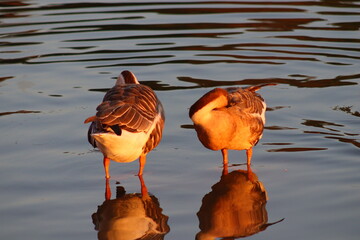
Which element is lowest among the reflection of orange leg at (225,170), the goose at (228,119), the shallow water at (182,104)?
the reflection of orange leg at (225,170)

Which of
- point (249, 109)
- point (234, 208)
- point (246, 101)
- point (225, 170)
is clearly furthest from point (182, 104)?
point (234, 208)

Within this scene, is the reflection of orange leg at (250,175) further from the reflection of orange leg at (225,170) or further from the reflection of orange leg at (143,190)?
the reflection of orange leg at (143,190)

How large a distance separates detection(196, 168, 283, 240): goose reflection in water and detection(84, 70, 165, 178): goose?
95 cm

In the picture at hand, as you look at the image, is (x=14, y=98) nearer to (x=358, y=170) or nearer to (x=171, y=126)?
(x=171, y=126)

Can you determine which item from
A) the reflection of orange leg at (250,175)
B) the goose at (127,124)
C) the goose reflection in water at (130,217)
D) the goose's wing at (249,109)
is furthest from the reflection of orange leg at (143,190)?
the goose's wing at (249,109)

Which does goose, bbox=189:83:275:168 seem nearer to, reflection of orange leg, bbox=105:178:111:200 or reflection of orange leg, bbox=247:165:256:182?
reflection of orange leg, bbox=247:165:256:182

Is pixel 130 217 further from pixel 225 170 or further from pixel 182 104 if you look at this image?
pixel 182 104

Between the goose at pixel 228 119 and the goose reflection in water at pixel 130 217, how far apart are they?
100 centimetres

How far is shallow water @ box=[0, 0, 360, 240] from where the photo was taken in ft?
23.1

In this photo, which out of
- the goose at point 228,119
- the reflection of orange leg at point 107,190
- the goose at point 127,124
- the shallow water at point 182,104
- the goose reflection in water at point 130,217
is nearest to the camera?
the goose reflection in water at point 130,217

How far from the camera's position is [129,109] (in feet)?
25.0

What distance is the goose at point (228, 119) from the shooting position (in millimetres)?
7738

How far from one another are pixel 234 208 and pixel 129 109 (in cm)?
160

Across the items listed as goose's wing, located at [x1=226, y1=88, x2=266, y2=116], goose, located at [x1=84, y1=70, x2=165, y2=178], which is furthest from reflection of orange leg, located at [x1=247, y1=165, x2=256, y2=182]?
goose, located at [x1=84, y1=70, x2=165, y2=178]
